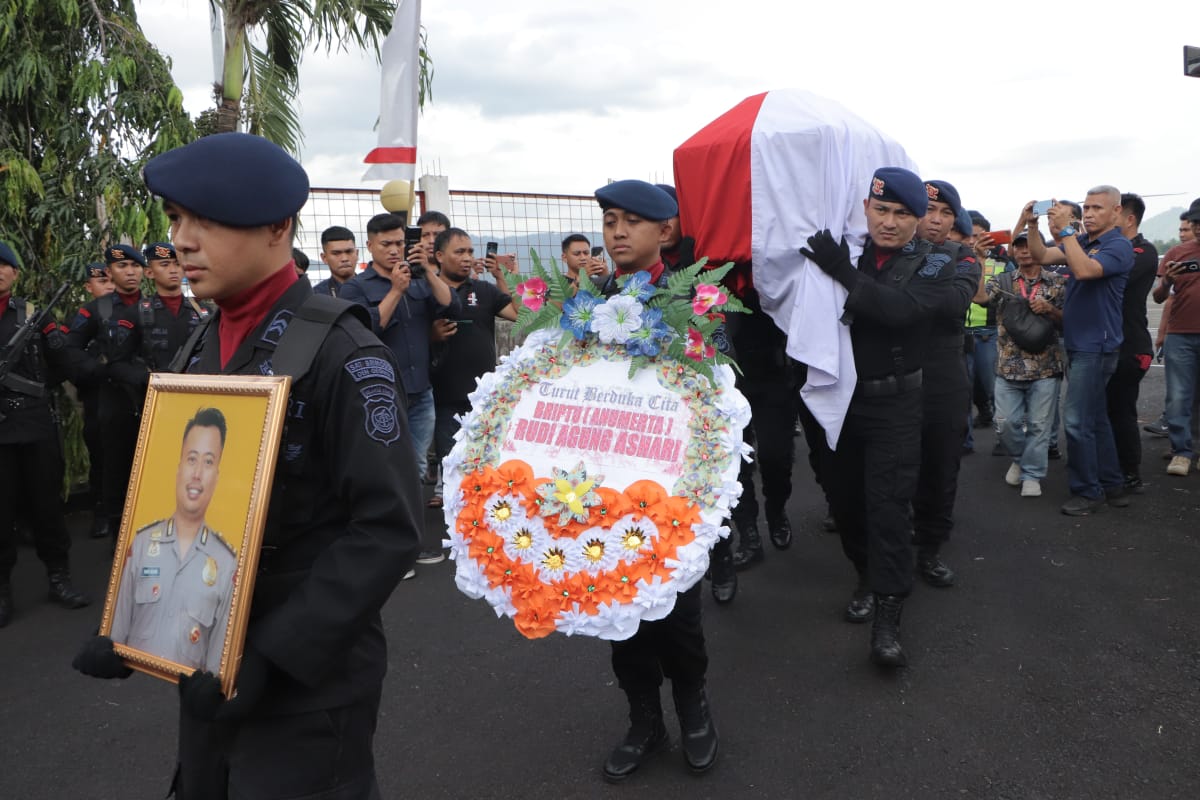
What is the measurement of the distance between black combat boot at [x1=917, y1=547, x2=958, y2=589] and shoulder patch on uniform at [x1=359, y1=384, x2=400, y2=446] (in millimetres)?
3953

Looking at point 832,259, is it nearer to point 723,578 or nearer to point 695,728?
point 723,578

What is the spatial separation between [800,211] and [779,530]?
7.75 feet

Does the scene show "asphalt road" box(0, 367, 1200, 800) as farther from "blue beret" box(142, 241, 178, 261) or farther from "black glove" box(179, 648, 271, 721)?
"blue beret" box(142, 241, 178, 261)

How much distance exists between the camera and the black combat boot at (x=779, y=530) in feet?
18.0

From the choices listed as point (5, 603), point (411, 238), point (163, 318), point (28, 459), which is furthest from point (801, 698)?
point (163, 318)

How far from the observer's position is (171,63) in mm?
7242

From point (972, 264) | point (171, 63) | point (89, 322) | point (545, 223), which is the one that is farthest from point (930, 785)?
point (545, 223)

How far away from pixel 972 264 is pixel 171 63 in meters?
6.51

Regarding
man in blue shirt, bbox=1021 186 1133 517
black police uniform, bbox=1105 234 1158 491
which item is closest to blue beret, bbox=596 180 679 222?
man in blue shirt, bbox=1021 186 1133 517

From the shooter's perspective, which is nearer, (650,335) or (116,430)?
(650,335)

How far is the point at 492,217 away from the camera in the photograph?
1025 cm

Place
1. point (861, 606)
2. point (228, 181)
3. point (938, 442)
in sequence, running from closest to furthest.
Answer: point (228, 181)
point (861, 606)
point (938, 442)

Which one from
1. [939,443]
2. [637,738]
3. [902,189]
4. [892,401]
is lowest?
[637,738]

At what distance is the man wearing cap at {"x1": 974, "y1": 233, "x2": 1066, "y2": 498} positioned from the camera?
6.42 metres
